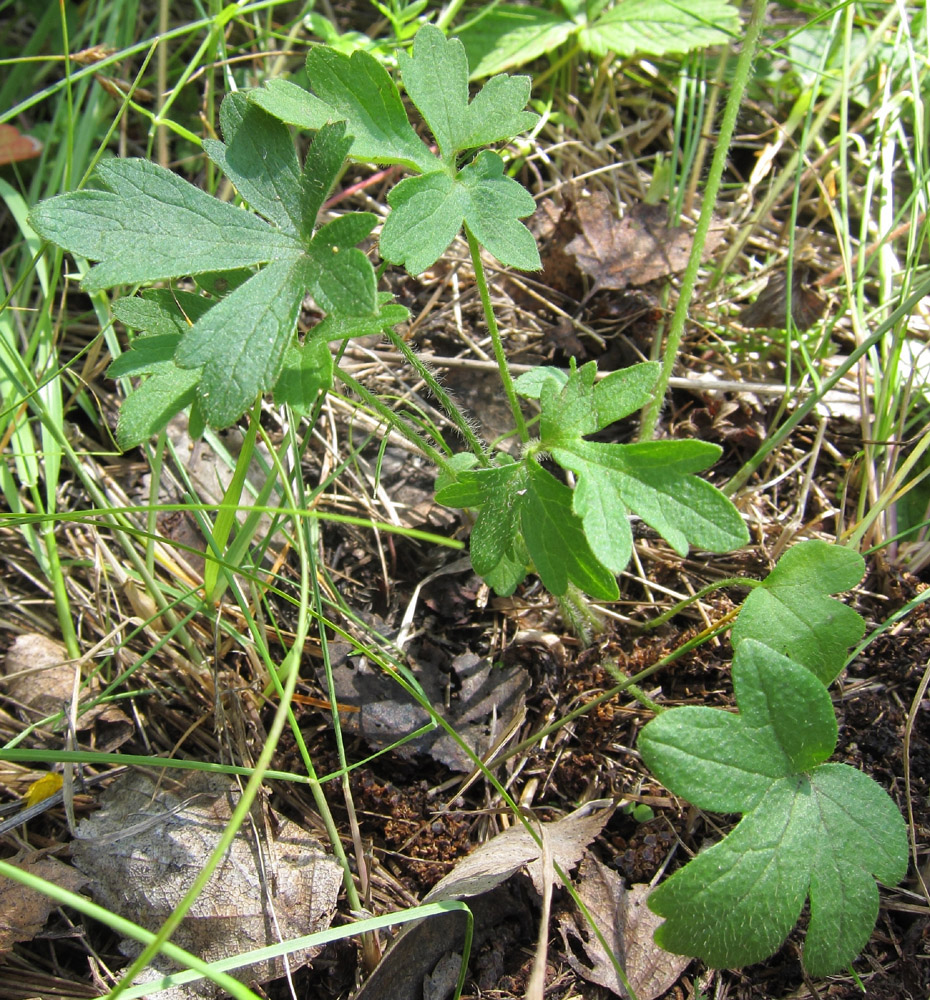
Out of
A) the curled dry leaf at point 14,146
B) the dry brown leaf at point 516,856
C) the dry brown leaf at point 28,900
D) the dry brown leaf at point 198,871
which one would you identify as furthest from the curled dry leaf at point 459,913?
the curled dry leaf at point 14,146

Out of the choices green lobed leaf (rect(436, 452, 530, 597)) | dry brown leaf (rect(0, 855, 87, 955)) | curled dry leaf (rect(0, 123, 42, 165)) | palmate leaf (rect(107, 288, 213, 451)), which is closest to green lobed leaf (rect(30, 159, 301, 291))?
palmate leaf (rect(107, 288, 213, 451))

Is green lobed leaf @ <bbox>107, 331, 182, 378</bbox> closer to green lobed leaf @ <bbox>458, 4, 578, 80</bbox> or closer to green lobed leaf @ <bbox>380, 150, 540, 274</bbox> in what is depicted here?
green lobed leaf @ <bbox>380, 150, 540, 274</bbox>

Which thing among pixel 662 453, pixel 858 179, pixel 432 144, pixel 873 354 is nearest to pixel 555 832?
pixel 662 453

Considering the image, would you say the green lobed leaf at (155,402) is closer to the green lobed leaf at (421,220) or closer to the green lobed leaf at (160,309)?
the green lobed leaf at (160,309)

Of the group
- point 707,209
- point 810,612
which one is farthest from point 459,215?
point 810,612

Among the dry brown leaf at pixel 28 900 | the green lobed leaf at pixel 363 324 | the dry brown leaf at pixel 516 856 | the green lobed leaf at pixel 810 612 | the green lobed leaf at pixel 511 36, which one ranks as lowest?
the dry brown leaf at pixel 28 900

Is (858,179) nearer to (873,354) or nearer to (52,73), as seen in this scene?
(873,354)
